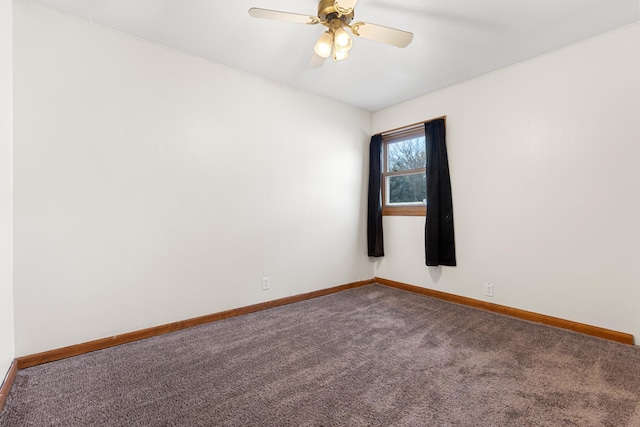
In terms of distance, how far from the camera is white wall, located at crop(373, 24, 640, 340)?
216 cm

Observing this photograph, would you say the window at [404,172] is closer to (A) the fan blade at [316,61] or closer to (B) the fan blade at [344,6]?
(A) the fan blade at [316,61]

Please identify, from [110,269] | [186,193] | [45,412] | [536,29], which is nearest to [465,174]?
[536,29]

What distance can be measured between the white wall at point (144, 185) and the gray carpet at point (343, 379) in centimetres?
39

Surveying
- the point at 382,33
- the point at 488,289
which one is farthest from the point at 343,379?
the point at 382,33

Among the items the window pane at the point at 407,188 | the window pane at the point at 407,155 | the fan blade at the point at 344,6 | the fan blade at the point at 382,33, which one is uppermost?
the fan blade at the point at 344,6

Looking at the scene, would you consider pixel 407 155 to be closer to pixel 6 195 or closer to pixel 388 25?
pixel 388 25

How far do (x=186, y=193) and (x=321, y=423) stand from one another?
2046 millimetres

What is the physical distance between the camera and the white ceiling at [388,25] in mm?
1917

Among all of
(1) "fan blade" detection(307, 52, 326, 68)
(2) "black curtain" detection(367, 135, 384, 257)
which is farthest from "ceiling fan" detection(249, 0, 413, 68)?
(2) "black curtain" detection(367, 135, 384, 257)

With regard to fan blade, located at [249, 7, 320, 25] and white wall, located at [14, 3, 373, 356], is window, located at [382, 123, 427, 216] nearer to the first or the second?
white wall, located at [14, 3, 373, 356]

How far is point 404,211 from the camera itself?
3.67m

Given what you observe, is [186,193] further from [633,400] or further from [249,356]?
[633,400]

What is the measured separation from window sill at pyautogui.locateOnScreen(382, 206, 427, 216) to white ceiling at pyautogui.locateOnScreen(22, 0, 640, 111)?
1.50 metres

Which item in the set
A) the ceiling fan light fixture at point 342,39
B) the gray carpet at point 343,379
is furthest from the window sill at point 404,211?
the ceiling fan light fixture at point 342,39
